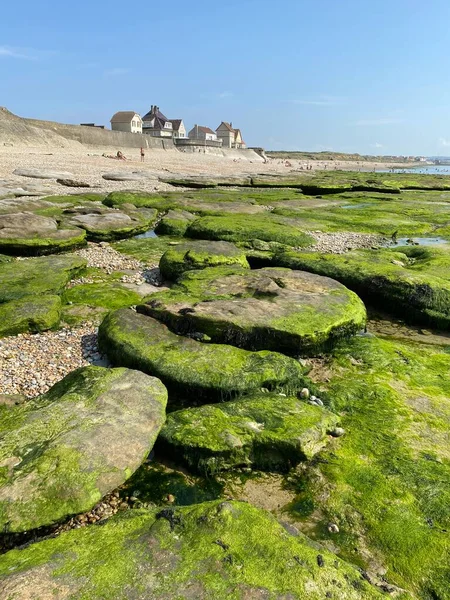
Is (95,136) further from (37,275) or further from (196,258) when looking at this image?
(37,275)

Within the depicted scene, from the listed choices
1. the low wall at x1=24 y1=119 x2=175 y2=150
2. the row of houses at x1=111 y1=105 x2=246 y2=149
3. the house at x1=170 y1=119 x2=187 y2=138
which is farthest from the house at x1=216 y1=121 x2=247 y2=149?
the low wall at x1=24 y1=119 x2=175 y2=150

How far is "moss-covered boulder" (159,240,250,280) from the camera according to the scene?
40.8ft

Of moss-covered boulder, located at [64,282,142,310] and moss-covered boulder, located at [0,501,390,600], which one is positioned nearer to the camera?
moss-covered boulder, located at [0,501,390,600]

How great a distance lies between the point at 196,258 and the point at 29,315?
5.11 meters

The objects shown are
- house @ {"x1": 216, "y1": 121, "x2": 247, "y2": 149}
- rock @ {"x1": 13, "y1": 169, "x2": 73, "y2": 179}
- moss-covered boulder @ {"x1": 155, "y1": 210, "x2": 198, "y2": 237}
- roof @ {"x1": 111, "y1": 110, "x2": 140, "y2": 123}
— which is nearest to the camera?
moss-covered boulder @ {"x1": 155, "y1": 210, "x2": 198, "y2": 237}

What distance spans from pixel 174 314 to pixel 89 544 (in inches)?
203

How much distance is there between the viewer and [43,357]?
7.85 meters

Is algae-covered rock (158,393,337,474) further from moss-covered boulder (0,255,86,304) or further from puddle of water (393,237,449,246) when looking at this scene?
puddle of water (393,237,449,246)

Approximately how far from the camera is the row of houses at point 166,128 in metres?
109

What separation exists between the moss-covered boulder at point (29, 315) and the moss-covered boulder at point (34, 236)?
472 cm

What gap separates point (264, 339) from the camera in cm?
810

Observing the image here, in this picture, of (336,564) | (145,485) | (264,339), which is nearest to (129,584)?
(336,564)

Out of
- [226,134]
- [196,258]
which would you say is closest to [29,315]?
[196,258]

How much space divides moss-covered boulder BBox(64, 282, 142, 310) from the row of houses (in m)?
98.6
